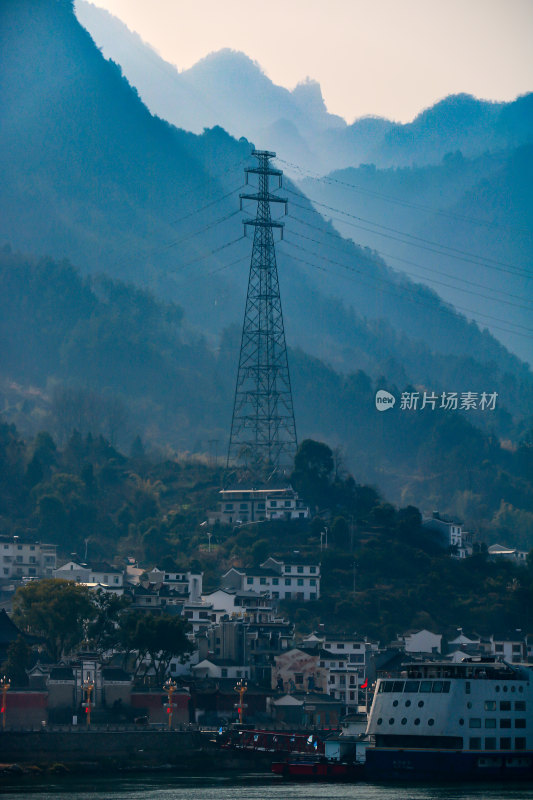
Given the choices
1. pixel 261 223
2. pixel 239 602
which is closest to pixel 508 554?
pixel 261 223

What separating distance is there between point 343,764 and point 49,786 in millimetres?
14660

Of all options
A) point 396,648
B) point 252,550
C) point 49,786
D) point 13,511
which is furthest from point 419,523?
point 49,786

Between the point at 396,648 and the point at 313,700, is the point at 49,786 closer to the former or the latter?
the point at 313,700

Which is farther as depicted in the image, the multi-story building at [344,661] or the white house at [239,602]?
the white house at [239,602]

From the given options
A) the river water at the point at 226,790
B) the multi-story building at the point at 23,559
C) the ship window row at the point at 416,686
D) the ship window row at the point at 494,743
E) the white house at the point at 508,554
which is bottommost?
the river water at the point at 226,790

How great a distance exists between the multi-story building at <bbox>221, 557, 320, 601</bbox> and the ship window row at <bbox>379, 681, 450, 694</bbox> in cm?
4624

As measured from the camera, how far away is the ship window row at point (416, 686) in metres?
78.7

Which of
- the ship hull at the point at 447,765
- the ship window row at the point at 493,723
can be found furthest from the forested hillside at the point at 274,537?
the ship hull at the point at 447,765

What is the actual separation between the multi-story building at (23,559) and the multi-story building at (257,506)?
52.1 ft

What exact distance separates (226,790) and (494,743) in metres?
13.2

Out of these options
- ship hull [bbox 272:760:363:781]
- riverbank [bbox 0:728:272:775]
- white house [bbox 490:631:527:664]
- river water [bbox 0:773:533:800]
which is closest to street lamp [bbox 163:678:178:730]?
riverbank [bbox 0:728:272:775]

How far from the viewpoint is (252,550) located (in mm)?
133375

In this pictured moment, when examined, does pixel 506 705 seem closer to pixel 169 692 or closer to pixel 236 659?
pixel 169 692

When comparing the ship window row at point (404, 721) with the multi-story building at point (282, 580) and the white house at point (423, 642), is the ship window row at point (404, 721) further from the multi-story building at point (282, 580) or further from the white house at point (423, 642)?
the multi-story building at point (282, 580)
